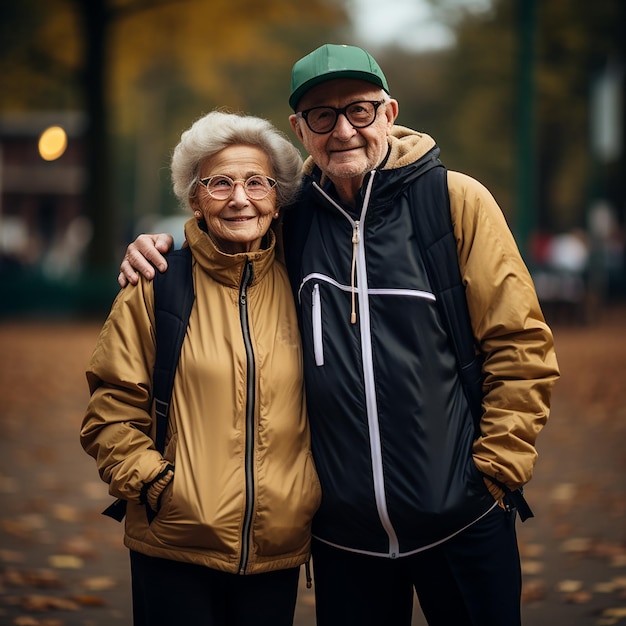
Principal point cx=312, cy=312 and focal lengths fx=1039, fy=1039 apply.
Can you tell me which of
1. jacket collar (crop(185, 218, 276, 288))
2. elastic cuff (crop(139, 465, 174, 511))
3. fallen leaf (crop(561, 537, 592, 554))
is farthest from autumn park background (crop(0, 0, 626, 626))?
elastic cuff (crop(139, 465, 174, 511))

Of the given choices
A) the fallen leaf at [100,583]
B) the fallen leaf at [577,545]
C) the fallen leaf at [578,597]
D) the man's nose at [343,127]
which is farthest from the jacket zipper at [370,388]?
the fallen leaf at [577,545]

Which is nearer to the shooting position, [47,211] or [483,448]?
[483,448]

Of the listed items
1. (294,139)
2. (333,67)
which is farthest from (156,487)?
(294,139)

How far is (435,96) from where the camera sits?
126 ft

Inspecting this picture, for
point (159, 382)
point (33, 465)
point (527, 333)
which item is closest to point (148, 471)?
point (159, 382)

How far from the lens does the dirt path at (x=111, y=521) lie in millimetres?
5355

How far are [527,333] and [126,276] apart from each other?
127cm

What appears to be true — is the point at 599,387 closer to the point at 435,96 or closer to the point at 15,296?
the point at 15,296

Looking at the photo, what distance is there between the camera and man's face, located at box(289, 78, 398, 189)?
320 centimetres

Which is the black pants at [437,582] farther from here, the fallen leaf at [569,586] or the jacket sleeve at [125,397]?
the fallen leaf at [569,586]

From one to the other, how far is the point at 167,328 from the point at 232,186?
49 cm

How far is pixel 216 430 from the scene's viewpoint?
3.13 metres

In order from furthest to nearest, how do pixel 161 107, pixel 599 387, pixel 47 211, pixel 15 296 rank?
pixel 47 211 < pixel 161 107 < pixel 15 296 < pixel 599 387

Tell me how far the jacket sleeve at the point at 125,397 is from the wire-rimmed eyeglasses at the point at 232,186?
0.36 meters
